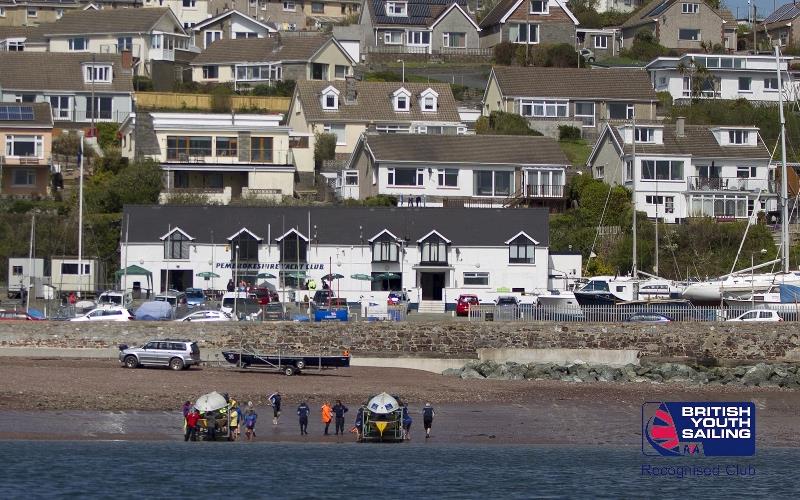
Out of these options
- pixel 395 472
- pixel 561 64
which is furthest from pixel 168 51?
pixel 395 472

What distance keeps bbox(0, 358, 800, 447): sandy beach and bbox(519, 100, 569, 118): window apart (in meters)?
42.4

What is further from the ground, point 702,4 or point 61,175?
point 702,4

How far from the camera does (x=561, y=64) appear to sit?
106250mm

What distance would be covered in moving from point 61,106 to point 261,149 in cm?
1522

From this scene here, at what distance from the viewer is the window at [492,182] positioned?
271 feet

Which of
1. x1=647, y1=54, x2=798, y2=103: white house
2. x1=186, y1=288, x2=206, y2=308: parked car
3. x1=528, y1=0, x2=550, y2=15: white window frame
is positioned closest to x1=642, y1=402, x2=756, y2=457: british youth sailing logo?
x1=186, y1=288, x2=206, y2=308: parked car

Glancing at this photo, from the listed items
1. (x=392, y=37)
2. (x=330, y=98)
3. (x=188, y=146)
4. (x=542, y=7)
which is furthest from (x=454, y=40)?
(x=188, y=146)

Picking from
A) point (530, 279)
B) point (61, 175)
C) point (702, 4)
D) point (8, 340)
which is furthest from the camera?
point (702, 4)

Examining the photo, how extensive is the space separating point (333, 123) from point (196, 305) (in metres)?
30.4

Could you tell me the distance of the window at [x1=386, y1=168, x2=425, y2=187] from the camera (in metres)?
82.0

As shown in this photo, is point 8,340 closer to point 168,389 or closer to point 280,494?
point 168,389

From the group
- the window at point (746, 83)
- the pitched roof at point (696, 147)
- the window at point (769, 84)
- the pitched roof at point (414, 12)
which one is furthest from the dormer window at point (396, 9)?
the pitched roof at point (696, 147)

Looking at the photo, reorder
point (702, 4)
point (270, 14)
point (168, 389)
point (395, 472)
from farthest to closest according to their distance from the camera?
point (270, 14) → point (702, 4) → point (168, 389) → point (395, 472)

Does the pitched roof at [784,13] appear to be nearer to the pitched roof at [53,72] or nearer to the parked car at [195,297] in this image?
the pitched roof at [53,72]
